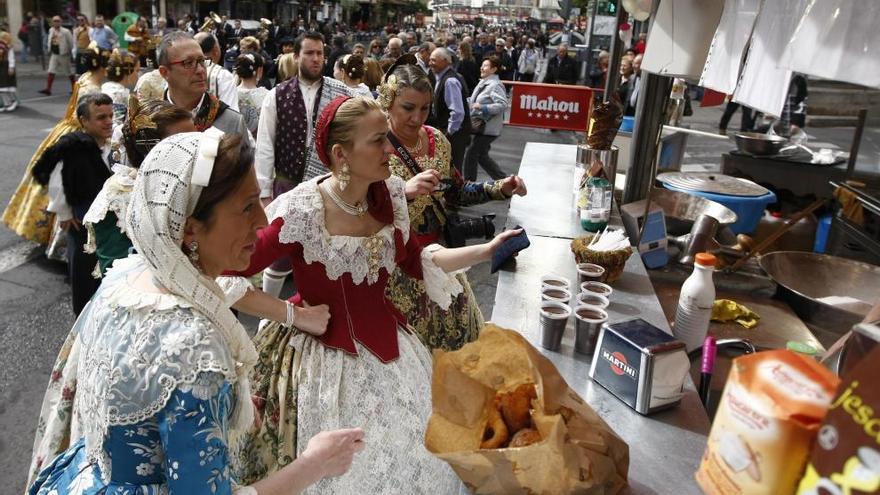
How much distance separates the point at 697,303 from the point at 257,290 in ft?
5.34

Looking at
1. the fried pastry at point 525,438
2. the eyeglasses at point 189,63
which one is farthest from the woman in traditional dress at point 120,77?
the fried pastry at point 525,438

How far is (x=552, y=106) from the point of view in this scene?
659cm

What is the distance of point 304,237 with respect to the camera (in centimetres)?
246

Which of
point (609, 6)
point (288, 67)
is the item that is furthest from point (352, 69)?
point (609, 6)

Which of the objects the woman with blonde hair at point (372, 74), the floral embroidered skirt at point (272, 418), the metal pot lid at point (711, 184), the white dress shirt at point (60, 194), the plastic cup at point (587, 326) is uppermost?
the woman with blonde hair at point (372, 74)

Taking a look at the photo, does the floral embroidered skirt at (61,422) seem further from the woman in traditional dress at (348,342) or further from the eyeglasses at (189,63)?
the eyeglasses at (189,63)

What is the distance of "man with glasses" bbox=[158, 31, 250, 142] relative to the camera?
4.21 metres

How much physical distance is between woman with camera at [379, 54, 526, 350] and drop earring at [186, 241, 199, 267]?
1495 mm

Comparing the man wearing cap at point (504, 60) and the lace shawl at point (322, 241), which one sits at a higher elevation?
the man wearing cap at point (504, 60)

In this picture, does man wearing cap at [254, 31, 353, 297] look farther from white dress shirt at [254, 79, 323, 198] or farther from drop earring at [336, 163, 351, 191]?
drop earring at [336, 163, 351, 191]

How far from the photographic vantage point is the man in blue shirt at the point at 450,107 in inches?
292

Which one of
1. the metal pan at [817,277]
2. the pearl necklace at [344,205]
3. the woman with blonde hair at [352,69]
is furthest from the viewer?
the woman with blonde hair at [352,69]

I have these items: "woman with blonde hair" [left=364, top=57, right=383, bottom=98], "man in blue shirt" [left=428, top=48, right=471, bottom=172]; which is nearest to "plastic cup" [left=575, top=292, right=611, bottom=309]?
"man in blue shirt" [left=428, top=48, right=471, bottom=172]

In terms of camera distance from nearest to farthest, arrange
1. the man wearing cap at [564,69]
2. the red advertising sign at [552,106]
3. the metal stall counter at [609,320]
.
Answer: the metal stall counter at [609,320] → the red advertising sign at [552,106] → the man wearing cap at [564,69]
